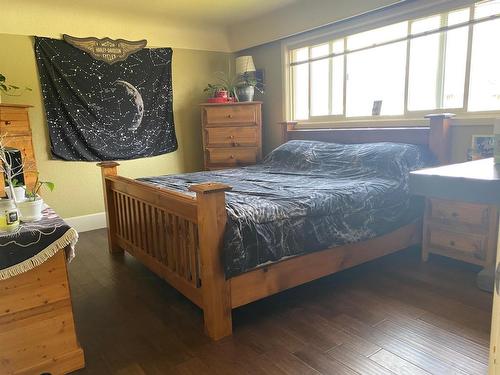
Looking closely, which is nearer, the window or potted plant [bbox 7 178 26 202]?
potted plant [bbox 7 178 26 202]

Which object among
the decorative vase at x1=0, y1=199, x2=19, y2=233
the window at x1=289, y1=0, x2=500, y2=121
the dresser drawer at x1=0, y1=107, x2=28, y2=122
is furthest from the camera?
the dresser drawer at x1=0, y1=107, x2=28, y2=122

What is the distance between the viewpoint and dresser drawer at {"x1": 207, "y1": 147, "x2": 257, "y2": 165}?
14.3 feet

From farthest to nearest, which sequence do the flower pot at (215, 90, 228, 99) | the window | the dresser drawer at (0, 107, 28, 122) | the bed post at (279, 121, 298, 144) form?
the flower pot at (215, 90, 228, 99)
the bed post at (279, 121, 298, 144)
the dresser drawer at (0, 107, 28, 122)
the window

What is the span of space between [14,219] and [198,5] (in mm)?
3099

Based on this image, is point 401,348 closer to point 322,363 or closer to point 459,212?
point 322,363

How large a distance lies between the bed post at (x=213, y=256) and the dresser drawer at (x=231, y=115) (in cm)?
256

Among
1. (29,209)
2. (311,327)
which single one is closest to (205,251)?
(311,327)

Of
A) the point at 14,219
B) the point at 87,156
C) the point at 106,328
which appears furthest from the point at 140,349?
the point at 87,156

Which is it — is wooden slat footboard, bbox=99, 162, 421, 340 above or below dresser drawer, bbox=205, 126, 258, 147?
below

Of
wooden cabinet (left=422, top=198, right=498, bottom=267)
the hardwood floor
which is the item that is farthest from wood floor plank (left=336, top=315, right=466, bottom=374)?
wooden cabinet (left=422, top=198, right=498, bottom=267)

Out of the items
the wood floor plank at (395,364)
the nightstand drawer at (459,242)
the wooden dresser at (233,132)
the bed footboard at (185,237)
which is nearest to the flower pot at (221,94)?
the wooden dresser at (233,132)

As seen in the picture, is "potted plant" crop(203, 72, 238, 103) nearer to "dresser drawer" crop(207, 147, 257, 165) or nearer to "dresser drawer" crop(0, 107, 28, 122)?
"dresser drawer" crop(207, 147, 257, 165)

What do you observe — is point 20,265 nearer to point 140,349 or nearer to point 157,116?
point 140,349

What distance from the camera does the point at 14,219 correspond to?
1573 millimetres
